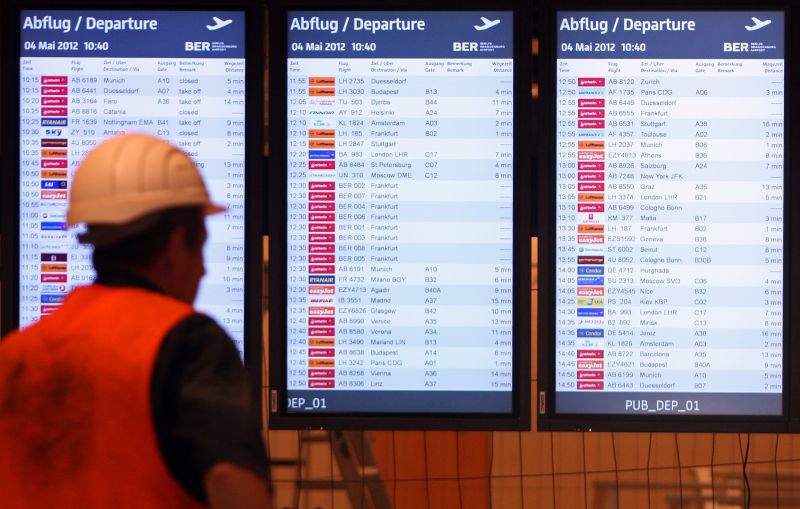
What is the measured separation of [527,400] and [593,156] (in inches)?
28.2

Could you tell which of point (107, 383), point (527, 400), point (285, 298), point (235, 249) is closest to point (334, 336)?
point (285, 298)

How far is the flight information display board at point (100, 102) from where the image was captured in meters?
3.25

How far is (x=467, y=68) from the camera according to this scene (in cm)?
322

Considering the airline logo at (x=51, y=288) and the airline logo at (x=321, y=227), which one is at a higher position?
the airline logo at (x=321, y=227)

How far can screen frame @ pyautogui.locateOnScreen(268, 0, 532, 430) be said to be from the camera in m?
3.19

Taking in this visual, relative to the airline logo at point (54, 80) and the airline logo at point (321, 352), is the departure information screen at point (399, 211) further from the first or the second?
the airline logo at point (54, 80)

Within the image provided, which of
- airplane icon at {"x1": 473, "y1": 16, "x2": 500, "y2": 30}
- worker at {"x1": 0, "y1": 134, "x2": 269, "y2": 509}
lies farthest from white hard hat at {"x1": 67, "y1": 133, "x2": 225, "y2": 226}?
airplane icon at {"x1": 473, "y1": 16, "x2": 500, "y2": 30}

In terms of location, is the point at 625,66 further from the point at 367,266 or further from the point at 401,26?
the point at 367,266

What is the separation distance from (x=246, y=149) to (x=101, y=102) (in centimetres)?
44

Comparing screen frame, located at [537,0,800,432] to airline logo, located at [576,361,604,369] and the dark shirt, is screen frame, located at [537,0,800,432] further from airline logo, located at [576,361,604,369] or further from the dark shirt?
the dark shirt

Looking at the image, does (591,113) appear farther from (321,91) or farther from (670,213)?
(321,91)

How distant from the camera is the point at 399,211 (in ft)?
10.5

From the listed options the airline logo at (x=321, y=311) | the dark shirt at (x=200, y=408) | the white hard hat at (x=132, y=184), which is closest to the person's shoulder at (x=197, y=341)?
the dark shirt at (x=200, y=408)
